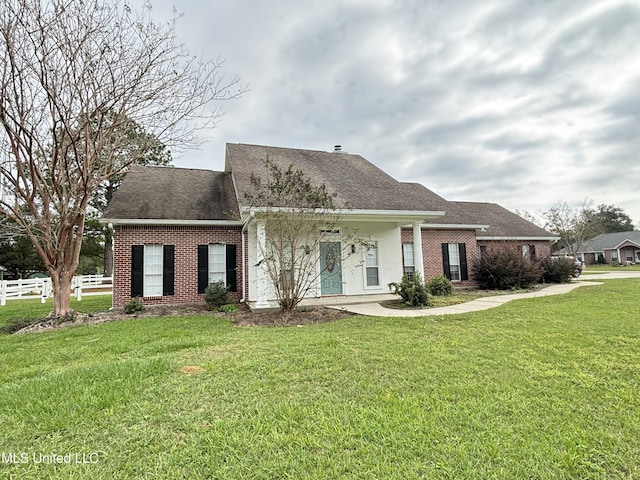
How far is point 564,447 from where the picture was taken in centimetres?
238

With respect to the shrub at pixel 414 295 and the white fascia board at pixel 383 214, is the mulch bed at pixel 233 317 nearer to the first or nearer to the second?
the shrub at pixel 414 295

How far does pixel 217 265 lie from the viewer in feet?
37.8

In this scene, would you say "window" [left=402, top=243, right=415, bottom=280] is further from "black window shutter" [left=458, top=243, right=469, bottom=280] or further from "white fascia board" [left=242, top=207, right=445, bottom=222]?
"black window shutter" [left=458, top=243, right=469, bottom=280]

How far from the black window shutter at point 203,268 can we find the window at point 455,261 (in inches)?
399

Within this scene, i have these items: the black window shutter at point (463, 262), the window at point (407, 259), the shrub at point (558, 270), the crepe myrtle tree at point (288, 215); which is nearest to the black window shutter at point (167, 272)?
the crepe myrtle tree at point (288, 215)

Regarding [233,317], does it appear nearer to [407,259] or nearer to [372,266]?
[372,266]

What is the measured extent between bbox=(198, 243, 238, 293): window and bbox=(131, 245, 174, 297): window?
0.95m

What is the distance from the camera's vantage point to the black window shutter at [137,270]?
10680 mm

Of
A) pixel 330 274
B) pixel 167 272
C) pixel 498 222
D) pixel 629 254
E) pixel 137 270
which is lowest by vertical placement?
pixel 330 274

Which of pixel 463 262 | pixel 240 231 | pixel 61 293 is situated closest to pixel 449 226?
pixel 463 262

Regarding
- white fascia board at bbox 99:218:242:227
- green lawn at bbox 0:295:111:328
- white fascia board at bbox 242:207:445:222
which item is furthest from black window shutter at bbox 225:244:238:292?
green lawn at bbox 0:295:111:328

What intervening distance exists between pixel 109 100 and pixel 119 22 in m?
1.85

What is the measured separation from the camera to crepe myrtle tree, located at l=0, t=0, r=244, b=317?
A: 7461 mm

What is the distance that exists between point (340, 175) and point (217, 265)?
5.89m
